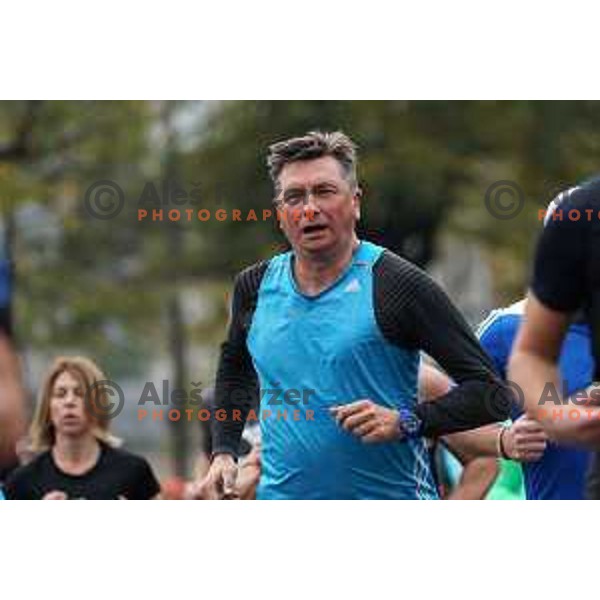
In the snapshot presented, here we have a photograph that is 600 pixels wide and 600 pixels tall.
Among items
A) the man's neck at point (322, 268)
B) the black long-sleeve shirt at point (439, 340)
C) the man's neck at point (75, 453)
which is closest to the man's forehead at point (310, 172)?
the man's neck at point (322, 268)

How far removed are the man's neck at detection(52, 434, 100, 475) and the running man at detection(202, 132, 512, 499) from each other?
8.30ft

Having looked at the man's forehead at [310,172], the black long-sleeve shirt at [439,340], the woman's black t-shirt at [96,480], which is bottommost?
the woman's black t-shirt at [96,480]

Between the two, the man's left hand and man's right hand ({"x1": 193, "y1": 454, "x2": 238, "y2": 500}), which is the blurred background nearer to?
man's right hand ({"x1": 193, "y1": 454, "x2": 238, "y2": 500})

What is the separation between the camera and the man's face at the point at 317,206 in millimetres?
6363

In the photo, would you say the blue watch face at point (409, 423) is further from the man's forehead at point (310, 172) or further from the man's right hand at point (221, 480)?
the man's forehead at point (310, 172)

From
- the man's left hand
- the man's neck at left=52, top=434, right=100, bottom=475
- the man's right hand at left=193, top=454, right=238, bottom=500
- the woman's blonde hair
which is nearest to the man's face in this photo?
the man's left hand

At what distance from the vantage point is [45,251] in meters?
22.3

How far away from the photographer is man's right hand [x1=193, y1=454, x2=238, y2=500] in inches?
253

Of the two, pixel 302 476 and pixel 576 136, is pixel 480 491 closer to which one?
pixel 302 476

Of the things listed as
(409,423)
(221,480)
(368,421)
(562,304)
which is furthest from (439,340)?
(562,304)

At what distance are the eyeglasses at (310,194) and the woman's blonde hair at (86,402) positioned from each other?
119 inches

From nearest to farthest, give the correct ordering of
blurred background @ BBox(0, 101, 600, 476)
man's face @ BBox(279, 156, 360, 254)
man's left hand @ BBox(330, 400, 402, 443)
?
man's left hand @ BBox(330, 400, 402, 443), man's face @ BBox(279, 156, 360, 254), blurred background @ BBox(0, 101, 600, 476)

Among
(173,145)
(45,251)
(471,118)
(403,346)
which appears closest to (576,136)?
(471,118)
